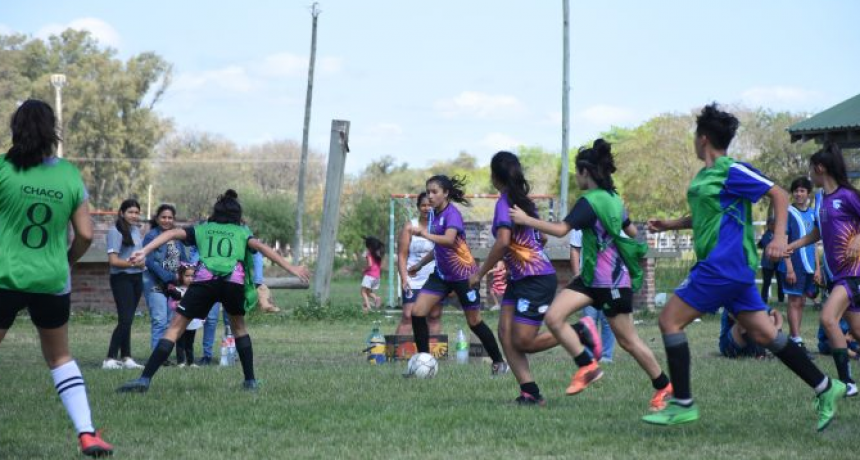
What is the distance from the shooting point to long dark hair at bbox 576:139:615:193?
27.7 feet

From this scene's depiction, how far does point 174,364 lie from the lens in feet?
44.0

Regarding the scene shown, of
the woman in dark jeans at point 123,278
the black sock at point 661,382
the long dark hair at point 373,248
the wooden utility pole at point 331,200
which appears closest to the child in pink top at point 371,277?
the long dark hair at point 373,248

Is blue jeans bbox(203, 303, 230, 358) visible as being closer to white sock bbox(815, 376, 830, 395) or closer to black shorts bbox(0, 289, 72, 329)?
black shorts bbox(0, 289, 72, 329)

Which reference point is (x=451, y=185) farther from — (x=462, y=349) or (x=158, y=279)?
(x=158, y=279)

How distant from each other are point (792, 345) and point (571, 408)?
1.90 m

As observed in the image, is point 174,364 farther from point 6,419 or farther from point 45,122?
point 45,122

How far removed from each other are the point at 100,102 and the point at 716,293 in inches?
2645

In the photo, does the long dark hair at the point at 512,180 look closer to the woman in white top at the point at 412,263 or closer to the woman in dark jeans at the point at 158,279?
the woman in white top at the point at 412,263

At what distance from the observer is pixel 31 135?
21.6 ft

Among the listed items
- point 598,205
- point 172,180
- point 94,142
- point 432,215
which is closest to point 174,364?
point 432,215

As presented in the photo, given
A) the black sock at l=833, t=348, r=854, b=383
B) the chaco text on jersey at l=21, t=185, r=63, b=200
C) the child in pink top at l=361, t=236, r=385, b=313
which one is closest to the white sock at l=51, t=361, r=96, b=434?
the chaco text on jersey at l=21, t=185, r=63, b=200

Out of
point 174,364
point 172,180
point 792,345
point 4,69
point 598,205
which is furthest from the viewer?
point 172,180

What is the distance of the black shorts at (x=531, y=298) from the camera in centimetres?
891

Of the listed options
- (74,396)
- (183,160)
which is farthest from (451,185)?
(183,160)
